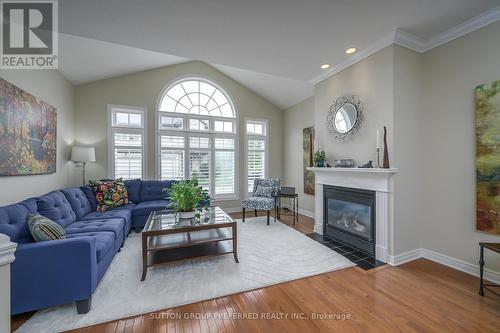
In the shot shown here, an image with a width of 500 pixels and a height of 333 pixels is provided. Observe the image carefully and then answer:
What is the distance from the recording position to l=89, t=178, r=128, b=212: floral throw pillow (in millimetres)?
3605

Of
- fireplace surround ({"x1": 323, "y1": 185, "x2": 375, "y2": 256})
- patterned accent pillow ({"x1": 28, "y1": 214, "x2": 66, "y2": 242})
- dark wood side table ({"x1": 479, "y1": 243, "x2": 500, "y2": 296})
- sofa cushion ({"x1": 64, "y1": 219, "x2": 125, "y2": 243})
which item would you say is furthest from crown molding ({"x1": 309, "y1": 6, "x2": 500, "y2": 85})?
patterned accent pillow ({"x1": 28, "y1": 214, "x2": 66, "y2": 242})

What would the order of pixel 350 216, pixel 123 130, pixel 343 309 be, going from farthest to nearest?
pixel 123 130
pixel 350 216
pixel 343 309

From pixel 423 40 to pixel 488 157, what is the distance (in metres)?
1.69

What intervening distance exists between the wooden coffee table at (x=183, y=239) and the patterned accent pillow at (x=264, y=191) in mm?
1849

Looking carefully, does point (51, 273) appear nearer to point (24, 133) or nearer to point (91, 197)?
point (24, 133)

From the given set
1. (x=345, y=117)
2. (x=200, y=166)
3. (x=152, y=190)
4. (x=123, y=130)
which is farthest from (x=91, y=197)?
(x=345, y=117)

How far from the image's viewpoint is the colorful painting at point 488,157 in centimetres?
223

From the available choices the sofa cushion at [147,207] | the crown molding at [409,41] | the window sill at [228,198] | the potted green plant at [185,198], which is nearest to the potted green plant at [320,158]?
the crown molding at [409,41]

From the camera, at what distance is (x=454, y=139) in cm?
259

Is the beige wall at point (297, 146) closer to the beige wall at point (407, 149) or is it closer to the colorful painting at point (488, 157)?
the beige wall at point (407, 149)

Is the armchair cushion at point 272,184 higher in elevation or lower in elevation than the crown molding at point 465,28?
lower

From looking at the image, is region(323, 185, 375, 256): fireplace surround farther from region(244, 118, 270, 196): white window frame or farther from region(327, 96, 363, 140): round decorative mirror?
region(244, 118, 270, 196): white window frame

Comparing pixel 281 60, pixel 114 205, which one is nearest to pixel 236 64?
pixel 281 60

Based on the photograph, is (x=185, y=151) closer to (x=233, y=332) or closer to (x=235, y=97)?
(x=235, y=97)
